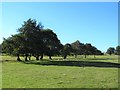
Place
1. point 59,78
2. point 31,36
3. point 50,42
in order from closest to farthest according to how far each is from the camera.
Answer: point 59,78 → point 31,36 → point 50,42

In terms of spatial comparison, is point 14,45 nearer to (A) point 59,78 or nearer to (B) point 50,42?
(B) point 50,42

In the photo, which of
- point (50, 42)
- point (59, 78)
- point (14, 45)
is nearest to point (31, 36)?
point (14, 45)

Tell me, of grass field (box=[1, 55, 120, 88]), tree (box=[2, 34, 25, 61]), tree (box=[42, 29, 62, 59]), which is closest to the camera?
grass field (box=[1, 55, 120, 88])

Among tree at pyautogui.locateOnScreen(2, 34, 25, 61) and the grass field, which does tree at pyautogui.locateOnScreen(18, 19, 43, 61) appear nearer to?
tree at pyautogui.locateOnScreen(2, 34, 25, 61)

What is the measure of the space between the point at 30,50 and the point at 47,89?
6127 centimetres

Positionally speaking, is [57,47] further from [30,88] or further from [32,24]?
[30,88]

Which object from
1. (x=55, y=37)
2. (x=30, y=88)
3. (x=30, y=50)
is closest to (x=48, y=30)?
(x=55, y=37)

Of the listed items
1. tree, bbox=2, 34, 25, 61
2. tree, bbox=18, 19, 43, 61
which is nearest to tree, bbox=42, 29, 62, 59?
tree, bbox=18, 19, 43, 61

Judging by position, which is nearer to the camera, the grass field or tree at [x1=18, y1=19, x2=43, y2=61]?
the grass field

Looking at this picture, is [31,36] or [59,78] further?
[31,36]

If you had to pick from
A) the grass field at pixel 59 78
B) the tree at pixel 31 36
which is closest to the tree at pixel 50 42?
the tree at pixel 31 36

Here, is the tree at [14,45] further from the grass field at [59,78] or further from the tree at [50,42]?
the grass field at [59,78]

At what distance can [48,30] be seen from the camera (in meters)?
96.6

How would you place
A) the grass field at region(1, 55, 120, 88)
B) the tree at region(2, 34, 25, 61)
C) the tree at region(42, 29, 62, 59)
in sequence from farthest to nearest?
the tree at region(42, 29, 62, 59), the tree at region(2, 34, 25, 61), the grass field at region(1, 55, 120, 88)
